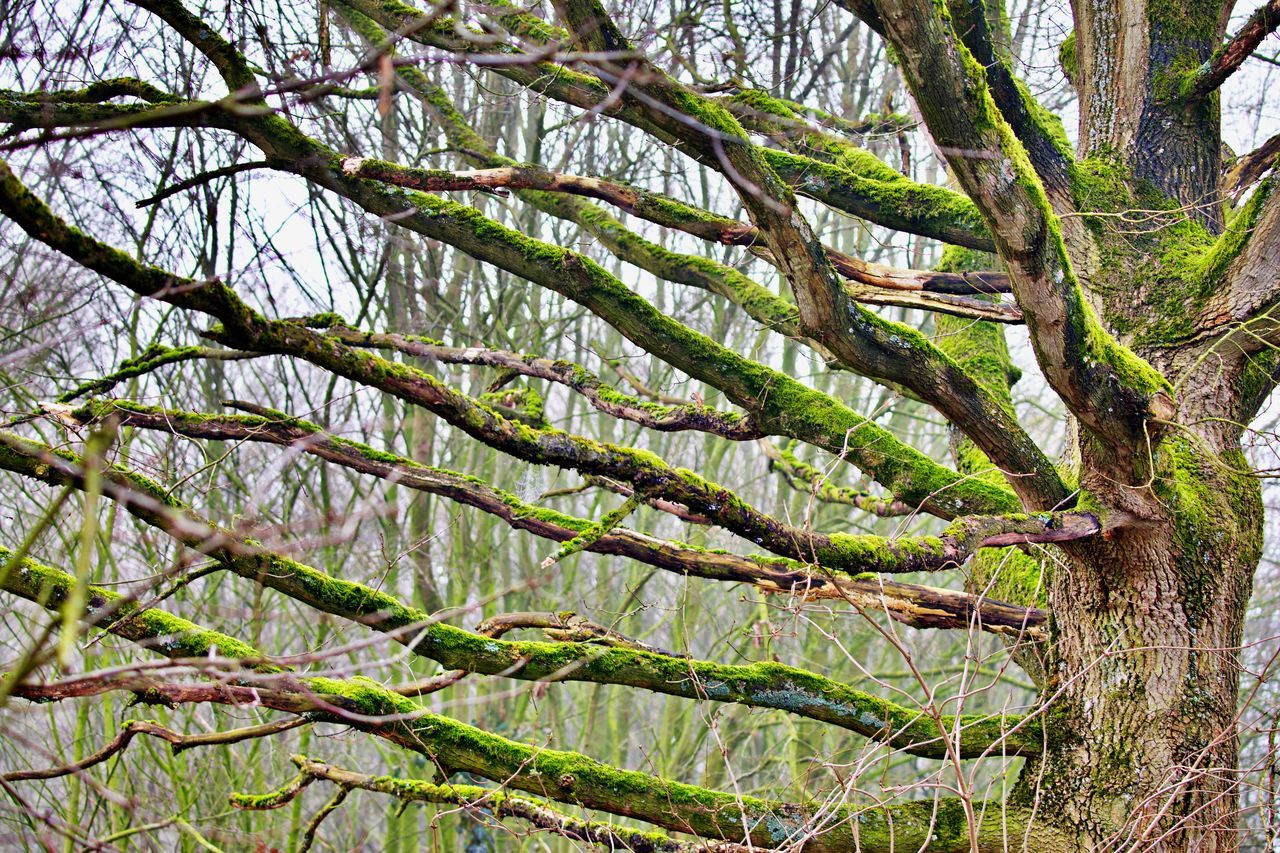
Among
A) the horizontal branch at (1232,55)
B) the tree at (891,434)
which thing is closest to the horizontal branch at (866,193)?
the tree at (891,434)

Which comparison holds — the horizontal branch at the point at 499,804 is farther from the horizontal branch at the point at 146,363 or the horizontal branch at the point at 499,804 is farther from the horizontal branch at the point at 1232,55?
the horizontal branch at the point at 1232,55

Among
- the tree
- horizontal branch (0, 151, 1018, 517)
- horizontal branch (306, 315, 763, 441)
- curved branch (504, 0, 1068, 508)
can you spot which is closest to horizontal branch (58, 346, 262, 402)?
the tree

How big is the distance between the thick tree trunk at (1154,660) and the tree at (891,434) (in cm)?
1

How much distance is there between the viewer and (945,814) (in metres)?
4.11

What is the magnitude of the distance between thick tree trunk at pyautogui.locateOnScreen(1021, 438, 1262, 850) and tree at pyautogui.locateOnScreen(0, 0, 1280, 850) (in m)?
0.01

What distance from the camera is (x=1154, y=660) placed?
4066 millimetres

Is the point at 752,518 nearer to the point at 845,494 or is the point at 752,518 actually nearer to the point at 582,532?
the point at 582,532

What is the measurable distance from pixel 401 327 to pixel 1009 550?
5710mm

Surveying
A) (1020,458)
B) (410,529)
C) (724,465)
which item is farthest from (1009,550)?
(724,465)

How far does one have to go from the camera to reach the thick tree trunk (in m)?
3.96

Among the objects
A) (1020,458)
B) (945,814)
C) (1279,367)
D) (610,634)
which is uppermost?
(1279,367)

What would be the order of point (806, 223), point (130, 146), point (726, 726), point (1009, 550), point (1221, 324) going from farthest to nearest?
point (726, 726) < point (130, 146) < point (1009, 550) < point (1221, 324) < point (806, 223)

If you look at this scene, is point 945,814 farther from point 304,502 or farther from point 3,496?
point 3,496

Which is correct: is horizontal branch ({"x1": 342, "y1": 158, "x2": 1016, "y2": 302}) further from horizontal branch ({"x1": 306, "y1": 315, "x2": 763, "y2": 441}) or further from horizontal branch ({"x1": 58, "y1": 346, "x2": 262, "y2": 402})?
horizontal branch ({"x1": 58, "y1": 346, "x2": 262, "y2": 402})
